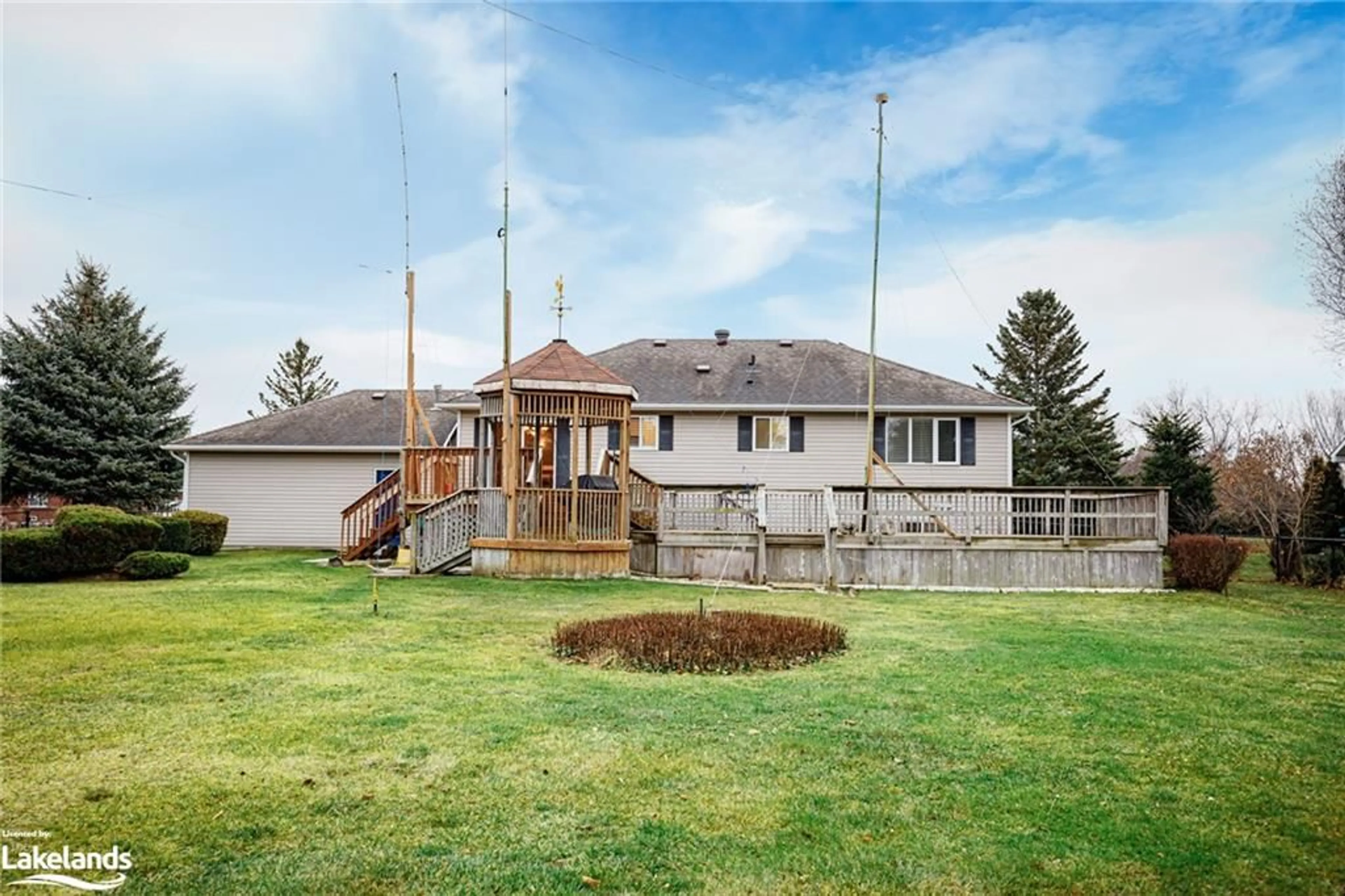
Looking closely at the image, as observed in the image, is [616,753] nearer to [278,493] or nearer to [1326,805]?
[1326,805]

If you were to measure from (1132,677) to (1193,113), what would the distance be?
12.3 meters

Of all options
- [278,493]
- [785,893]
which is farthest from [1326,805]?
[278,493]

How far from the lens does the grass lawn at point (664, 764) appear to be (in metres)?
3.62

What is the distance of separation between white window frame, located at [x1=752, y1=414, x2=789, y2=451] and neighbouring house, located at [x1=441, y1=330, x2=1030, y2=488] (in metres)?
0.02

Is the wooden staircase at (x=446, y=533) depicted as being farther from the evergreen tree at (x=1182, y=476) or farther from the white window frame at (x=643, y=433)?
the evergreen tree at (x=1182, y=476)

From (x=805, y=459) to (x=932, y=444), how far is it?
11.1ft

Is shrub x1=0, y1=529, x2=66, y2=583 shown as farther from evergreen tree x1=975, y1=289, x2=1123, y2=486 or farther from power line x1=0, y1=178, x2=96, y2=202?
evergreen tree x1=975, y1=289, x2=1123, y2=486

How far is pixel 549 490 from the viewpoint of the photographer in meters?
15.7

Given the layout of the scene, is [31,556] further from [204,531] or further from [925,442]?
[925,442]

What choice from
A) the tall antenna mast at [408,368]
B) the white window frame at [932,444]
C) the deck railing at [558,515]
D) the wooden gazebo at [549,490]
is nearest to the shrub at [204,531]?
the tall antenna mast at [408,368]

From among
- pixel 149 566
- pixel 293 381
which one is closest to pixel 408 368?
pixel 149 566

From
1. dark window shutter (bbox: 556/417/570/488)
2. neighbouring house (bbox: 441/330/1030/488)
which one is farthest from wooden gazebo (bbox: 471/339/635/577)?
neighbouring house (bbox: 441/330/1030/488)

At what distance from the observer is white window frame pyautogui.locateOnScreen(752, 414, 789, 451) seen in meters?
22.2

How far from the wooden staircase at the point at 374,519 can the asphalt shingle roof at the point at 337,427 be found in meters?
3.73
